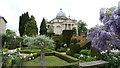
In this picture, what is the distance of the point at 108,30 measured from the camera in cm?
257

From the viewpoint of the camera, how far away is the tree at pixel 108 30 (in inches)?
93.3

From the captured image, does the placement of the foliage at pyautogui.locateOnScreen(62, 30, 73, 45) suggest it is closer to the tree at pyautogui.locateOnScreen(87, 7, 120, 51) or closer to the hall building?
the tree at pyautogui.locateOnScreen(87, 7, 120, 51)

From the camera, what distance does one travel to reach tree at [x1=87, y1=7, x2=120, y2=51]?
2369 mm

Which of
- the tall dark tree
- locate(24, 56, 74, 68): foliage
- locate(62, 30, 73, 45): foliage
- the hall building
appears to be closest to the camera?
locate(24, 56, 74, 68): foliage

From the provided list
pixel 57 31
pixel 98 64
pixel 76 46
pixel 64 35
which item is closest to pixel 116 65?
pixel 98 64

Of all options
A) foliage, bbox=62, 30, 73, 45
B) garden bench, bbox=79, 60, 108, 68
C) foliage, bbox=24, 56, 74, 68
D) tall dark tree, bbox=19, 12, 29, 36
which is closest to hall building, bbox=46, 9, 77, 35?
tall dark tree, bbox=19, 12, 29, 36

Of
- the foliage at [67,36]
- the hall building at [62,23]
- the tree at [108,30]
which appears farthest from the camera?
the hall building at [62,23]

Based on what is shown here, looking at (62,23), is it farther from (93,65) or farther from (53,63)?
(93,65)

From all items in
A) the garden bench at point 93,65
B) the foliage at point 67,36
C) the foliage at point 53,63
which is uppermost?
the foliage at point 67,36

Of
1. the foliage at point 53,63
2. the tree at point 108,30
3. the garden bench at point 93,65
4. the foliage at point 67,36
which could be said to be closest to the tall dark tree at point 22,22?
the foliage at point 67,36

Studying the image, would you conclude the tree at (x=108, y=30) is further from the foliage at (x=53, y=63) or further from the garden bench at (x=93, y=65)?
the foliage at (x=53, y=63)

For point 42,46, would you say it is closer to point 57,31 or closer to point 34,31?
point 34,31

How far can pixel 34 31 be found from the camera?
2852 centimetres

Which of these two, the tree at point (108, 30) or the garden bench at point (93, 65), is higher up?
the tree at point (108, 30)
